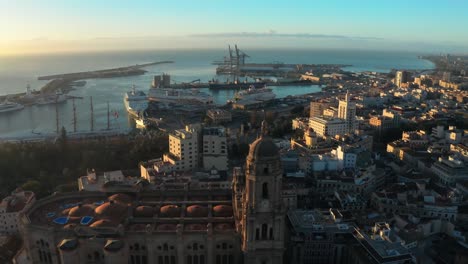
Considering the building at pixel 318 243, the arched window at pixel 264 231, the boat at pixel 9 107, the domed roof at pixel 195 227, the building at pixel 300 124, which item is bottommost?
the building at pixel 318 243

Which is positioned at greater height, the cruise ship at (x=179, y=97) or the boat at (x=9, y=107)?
the cruise ship at (x=179, y=97)

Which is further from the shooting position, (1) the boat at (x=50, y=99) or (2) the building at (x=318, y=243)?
(1) the boat at (x=50, y=99)

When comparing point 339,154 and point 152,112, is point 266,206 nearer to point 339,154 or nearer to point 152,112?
point 339,154

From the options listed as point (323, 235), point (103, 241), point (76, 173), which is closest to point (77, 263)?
point (103, 241)

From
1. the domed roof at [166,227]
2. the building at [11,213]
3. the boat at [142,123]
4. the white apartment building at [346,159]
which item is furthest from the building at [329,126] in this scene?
the domed roof at [166,227]

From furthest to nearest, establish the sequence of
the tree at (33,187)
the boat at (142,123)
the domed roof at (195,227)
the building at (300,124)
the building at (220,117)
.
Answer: the building at (220,117), the boat at (142,123), the building at (300,124), the tree at (33,187), the domed roof at (195,227)

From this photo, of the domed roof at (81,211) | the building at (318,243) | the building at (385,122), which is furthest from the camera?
the building at (385,122)

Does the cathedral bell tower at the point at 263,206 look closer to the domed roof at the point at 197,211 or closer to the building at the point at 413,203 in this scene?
the domed roof at the point at 197,211

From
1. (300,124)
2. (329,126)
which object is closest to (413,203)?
(329,126)
